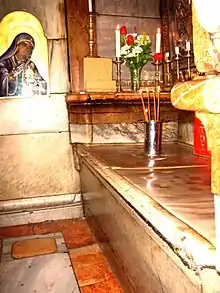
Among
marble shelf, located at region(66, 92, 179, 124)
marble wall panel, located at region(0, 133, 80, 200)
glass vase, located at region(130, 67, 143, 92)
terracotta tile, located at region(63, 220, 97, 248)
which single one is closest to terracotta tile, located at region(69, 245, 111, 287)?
terracotta tile, located at region(63, 220, 97, 248)

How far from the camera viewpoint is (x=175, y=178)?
63.7 inches

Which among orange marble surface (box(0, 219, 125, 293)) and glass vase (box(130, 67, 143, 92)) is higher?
glass vase (box(130, 67, 143, 92))

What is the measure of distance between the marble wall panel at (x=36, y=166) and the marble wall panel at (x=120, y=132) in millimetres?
321

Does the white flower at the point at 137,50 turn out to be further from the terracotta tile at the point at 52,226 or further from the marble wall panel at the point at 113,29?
the terracotta tile at the point at 52,226

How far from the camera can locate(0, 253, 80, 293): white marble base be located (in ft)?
6.43

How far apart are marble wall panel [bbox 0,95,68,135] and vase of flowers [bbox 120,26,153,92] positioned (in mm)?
661

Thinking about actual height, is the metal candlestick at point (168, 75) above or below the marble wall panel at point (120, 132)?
above

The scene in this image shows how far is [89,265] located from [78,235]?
570 millimetres

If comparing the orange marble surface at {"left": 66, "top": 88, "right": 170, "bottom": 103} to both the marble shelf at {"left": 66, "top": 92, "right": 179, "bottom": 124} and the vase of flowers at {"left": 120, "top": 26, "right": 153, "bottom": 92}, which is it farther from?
the vase of flowers at {"left": 120, "top": 26, "right": 153, "bottom": 92}

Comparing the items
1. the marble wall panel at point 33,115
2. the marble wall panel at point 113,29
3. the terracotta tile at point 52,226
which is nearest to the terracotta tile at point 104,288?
the terracotta tile at point 52,226

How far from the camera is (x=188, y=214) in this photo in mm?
1094

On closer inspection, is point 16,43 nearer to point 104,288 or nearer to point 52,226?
point 52,226

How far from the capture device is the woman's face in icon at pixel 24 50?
3014 millimetres

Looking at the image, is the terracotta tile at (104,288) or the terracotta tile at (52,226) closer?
the terracotta tile at (104,288)
